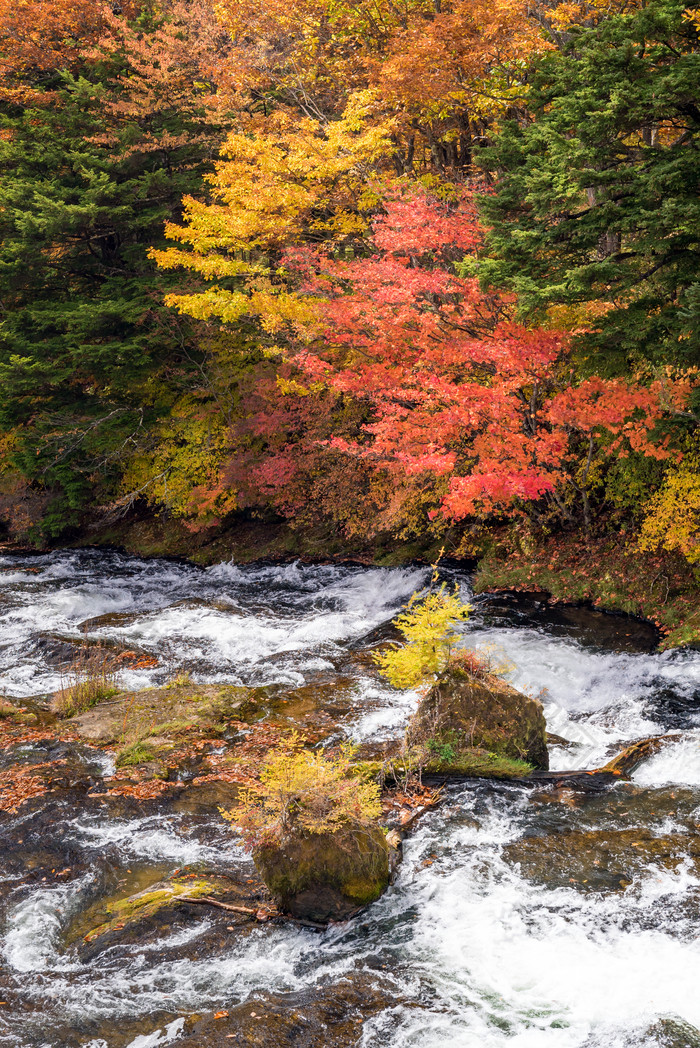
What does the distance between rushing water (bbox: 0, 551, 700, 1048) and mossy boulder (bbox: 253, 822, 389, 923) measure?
0.18 m

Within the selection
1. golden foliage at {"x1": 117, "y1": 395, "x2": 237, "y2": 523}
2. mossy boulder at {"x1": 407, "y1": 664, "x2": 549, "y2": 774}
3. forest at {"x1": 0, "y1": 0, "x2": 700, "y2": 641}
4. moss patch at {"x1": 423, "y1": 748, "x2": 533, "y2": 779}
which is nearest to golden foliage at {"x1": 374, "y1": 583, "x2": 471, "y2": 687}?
mossy boulder at {"x1": 407, "y1": 664, "x2": 549, "y2": 774}

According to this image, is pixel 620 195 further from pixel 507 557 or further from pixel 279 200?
pixel 279 200

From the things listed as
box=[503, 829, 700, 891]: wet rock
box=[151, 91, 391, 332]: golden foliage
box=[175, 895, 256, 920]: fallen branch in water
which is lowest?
box=[503, 829, 700, 891]: wet rock

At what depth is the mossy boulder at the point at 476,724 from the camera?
8031 millimetres

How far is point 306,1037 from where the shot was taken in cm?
476

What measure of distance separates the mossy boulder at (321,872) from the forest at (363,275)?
704 centimetres

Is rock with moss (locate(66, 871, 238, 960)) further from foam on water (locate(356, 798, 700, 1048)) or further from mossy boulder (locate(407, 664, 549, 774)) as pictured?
mossy boulder (locate(407, 664, 549, 774))

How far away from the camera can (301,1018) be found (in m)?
4.91

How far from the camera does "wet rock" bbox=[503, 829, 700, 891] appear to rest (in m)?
6.19

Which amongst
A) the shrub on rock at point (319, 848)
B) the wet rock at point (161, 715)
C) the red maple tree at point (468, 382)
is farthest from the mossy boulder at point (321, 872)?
the red maple tree at point (468, 382)

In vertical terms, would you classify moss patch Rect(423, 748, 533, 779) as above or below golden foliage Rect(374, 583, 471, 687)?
below

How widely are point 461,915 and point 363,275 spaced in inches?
407

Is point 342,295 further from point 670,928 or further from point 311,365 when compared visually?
point 670,928

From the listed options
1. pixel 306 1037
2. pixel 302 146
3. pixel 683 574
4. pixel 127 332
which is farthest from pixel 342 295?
pixel 306 1037
